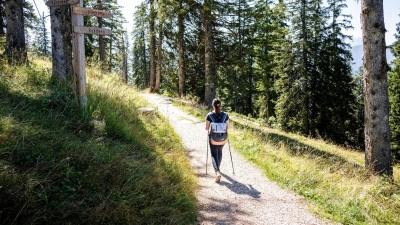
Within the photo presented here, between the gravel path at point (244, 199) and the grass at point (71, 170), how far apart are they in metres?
→ 0.44

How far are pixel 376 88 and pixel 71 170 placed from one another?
7.74 metres

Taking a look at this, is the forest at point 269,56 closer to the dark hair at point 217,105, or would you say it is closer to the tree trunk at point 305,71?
the tree trunk at point 305,71

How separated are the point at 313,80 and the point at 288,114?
3.95 meters

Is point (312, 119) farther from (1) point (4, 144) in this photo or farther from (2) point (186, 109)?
(1) point (4, 144)

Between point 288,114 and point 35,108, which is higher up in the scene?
point 35,108

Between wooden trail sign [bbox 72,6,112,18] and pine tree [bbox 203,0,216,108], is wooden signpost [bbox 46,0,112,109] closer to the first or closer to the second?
wooden trail sign [bbox 72,6,112,18]

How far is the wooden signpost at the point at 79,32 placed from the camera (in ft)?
17.6

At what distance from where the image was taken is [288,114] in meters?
23.7

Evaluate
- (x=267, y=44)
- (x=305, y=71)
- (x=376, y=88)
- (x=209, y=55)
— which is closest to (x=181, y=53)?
(x=209, y=55)

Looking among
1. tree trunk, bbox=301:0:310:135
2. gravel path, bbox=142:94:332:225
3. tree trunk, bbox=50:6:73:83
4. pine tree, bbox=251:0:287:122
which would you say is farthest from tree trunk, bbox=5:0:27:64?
tree trunk, bbox=301:0:310:135

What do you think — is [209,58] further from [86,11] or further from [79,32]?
[79,32]

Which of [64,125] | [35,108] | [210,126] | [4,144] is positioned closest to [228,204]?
[210,126]

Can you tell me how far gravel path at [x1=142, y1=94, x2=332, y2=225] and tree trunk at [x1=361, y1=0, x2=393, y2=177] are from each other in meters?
3.49

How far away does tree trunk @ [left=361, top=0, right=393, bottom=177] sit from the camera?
6730 millimetres
